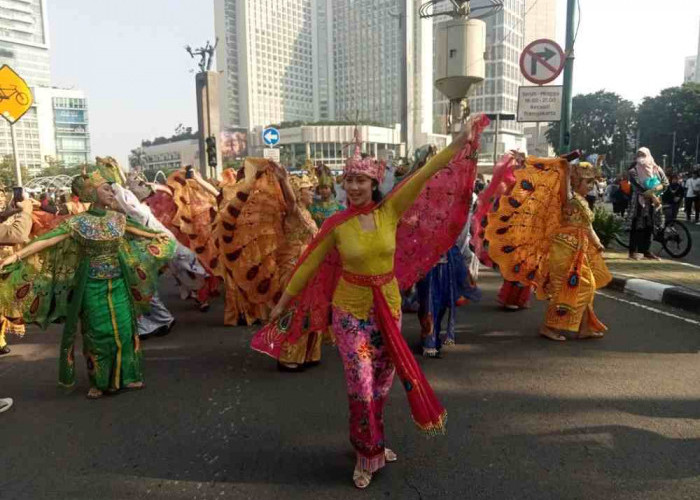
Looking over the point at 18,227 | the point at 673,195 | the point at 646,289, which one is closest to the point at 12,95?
the point at 18,227

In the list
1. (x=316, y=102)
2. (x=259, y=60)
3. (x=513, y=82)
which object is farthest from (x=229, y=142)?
(x=513, y=82)

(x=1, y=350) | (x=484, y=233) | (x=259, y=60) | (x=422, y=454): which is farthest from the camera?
(x=259, y=60)

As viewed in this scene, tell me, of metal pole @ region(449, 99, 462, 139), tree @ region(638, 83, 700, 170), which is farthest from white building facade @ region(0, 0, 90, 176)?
metal pole @ region(449, 99, 462, 139)

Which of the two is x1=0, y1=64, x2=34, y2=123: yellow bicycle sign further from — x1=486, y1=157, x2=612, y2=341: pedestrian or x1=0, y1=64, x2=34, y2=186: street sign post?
x1=486, y1=157, x2=612, y2=341: pedestrian

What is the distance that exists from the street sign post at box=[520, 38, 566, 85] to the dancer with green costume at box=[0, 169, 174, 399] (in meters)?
6.88

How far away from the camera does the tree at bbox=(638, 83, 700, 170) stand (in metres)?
48.4

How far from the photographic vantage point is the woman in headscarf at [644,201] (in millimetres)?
8602

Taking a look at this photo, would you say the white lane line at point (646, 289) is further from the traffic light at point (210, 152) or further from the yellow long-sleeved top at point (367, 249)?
the traffic light at point (210, 152)

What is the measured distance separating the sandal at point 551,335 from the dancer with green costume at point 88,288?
3.96 metres

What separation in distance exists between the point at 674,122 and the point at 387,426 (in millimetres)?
56880

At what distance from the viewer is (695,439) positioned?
3207mm

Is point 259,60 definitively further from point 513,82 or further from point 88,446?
point 88,446

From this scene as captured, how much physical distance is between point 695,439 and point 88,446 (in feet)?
12.5

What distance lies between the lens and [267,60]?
11325 cm
